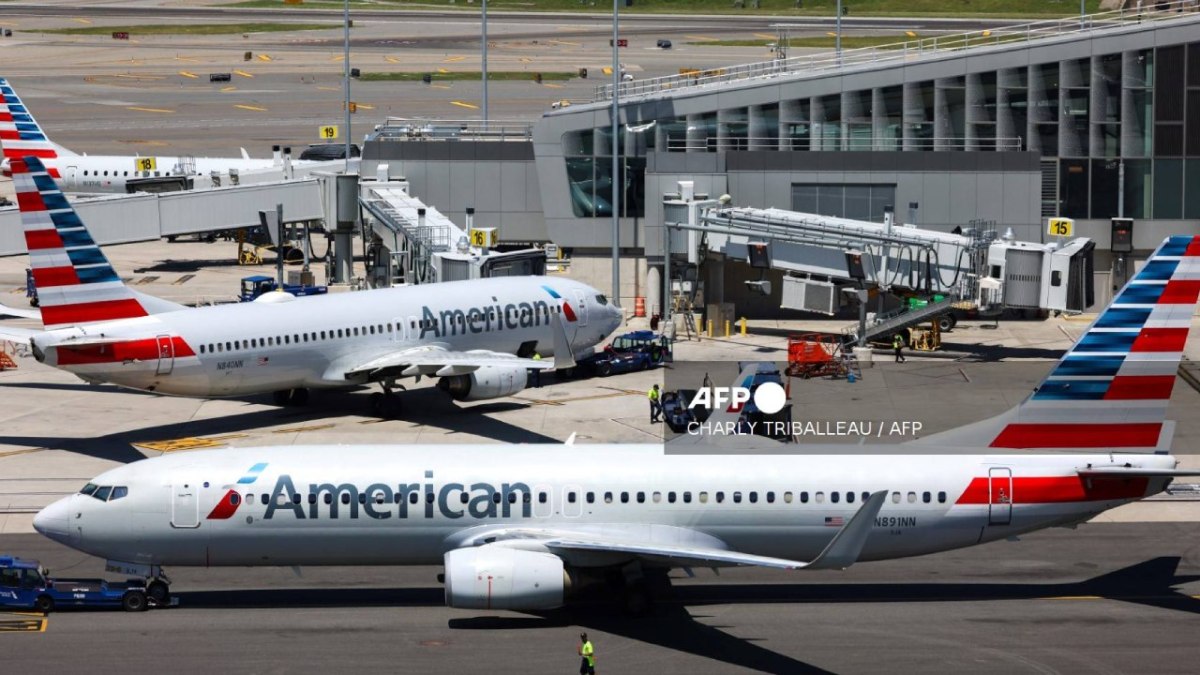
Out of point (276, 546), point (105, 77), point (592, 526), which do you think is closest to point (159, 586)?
point (276, 546)

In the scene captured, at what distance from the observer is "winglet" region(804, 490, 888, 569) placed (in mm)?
34756

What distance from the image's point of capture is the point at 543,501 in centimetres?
3991

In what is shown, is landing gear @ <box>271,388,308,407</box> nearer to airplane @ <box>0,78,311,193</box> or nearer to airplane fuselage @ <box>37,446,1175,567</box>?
airplane fuselage @ <box>37,446,1175,567</box>

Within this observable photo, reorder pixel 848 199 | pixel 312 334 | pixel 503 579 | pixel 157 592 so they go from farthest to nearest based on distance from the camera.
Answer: pixel 848 199, pixel 312 334, pixel 157 592, pixel 503 579

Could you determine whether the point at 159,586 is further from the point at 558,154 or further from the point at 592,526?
the point at 558,154

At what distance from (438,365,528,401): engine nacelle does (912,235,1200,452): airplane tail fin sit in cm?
2419

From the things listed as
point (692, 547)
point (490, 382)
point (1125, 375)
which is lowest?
point (692, 547)

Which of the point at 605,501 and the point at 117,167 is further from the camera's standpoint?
the point at 117,167

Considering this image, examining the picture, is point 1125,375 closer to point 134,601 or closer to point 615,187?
point 134,601

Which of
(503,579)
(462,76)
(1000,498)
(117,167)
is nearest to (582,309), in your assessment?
(1000,498)

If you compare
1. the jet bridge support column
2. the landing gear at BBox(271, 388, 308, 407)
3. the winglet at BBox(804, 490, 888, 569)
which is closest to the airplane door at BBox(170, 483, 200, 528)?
the winglet at BBox(804, 490, 888, 569)

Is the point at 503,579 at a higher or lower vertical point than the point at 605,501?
lower

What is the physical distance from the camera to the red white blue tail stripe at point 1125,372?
40.6 meters

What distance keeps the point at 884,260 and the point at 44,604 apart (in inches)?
1885
